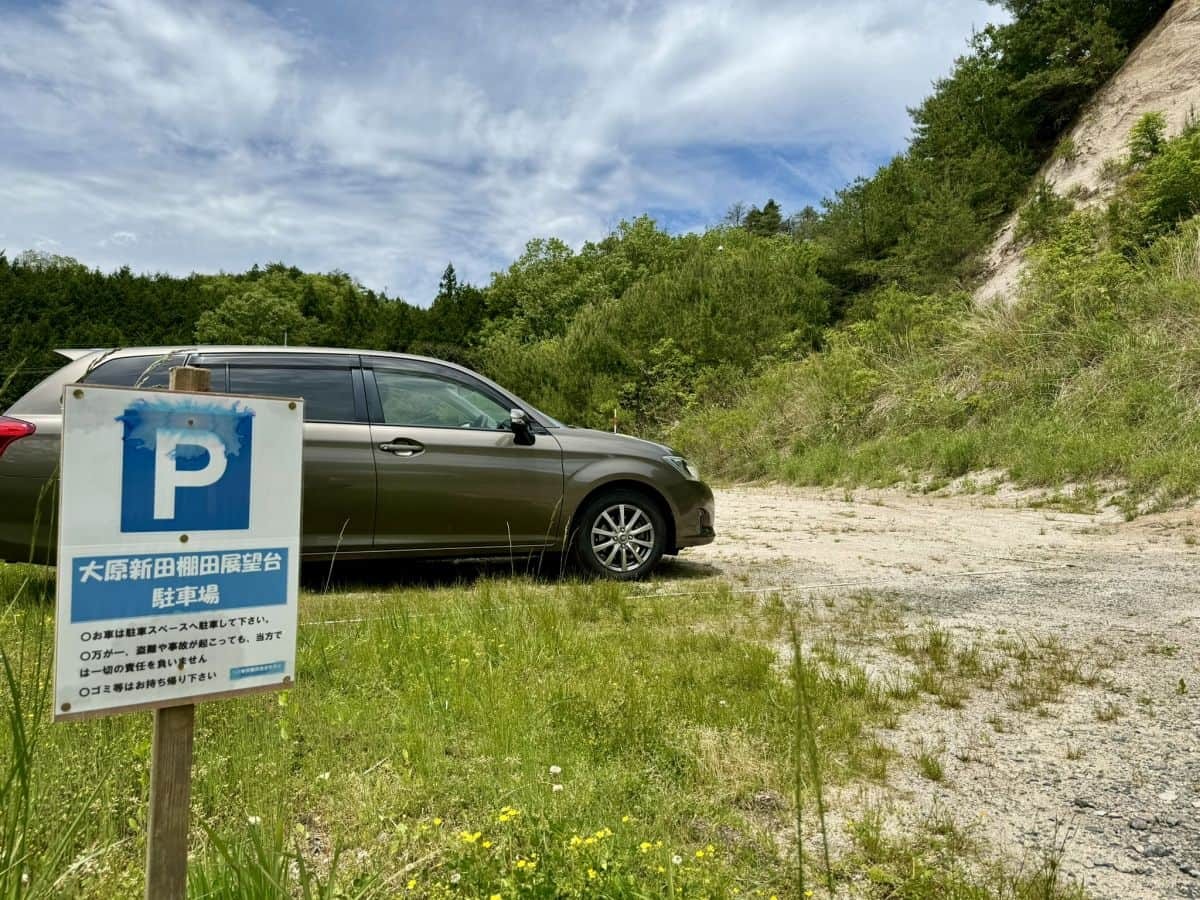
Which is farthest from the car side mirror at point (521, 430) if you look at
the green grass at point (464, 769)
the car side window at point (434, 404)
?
the green grass at point (464, 769)

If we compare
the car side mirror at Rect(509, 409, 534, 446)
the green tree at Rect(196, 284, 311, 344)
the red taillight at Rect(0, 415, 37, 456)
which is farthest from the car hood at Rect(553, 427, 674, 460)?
the green tree at Rect(196, 284, 311, 344)

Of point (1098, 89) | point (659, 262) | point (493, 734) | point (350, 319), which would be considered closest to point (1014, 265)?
point (1098, 89)

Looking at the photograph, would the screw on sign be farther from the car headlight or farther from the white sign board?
the car headlight

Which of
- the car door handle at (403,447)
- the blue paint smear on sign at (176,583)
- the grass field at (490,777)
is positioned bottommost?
the grass field at (490,777)

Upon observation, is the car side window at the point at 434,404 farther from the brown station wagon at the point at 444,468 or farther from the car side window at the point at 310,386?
the car side window at the point at 310,386

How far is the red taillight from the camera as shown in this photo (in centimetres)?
534

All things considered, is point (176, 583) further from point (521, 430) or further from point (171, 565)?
point (521, 430)

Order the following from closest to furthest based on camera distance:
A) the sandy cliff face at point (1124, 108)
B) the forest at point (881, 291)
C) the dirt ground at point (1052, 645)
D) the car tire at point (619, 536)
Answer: the dirt ground at point (1052, 645) → the car tire at point (619, 536) → the forest at point (881, 291) → the sandy cliff face at point (1124, 108)

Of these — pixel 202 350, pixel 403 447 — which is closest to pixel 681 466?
pixel 403 447

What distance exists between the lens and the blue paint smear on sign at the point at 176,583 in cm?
152

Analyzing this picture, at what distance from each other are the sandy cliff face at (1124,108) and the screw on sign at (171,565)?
24.5 metres

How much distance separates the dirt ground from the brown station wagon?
71cm

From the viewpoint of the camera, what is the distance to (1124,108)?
85.0 ft

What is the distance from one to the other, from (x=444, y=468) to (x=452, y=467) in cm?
6
